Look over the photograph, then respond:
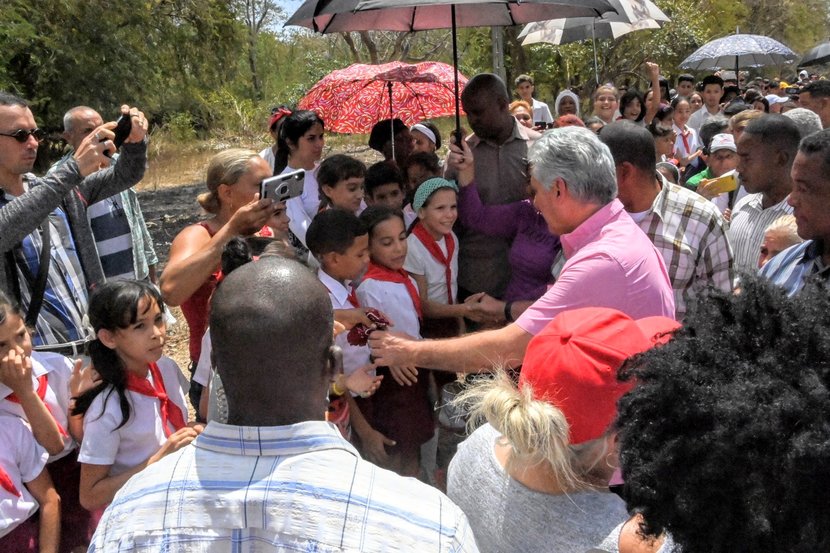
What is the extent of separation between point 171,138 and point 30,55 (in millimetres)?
9563

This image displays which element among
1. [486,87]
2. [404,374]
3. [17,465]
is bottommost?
[404,374]

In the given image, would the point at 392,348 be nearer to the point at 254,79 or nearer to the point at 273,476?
the point at 273,476

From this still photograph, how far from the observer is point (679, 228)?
3.55m

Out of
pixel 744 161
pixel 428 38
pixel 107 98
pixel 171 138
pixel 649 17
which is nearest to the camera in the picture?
pixel 744 161

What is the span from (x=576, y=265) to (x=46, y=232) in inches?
92.1

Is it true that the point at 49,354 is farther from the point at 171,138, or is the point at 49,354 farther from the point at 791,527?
the point at 171,138

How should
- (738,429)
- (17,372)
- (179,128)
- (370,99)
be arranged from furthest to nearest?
(179,128) → (370,99) → (17,372) → (738,429)

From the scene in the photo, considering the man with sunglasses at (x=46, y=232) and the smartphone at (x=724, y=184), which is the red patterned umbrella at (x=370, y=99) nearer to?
the smartphone at (x=724, y=184)

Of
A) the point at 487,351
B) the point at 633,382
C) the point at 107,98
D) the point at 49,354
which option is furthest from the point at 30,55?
the point at 633,382

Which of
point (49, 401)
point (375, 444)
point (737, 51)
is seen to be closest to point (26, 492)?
point (49, 401)

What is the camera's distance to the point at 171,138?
2398 cm

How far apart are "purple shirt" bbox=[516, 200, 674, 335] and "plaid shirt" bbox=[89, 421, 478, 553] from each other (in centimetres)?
136

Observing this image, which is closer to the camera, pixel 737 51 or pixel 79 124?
pixel 79 124

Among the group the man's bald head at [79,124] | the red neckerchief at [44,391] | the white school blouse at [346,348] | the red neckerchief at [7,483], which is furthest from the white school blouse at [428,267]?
the man's bald head at [79,124]
